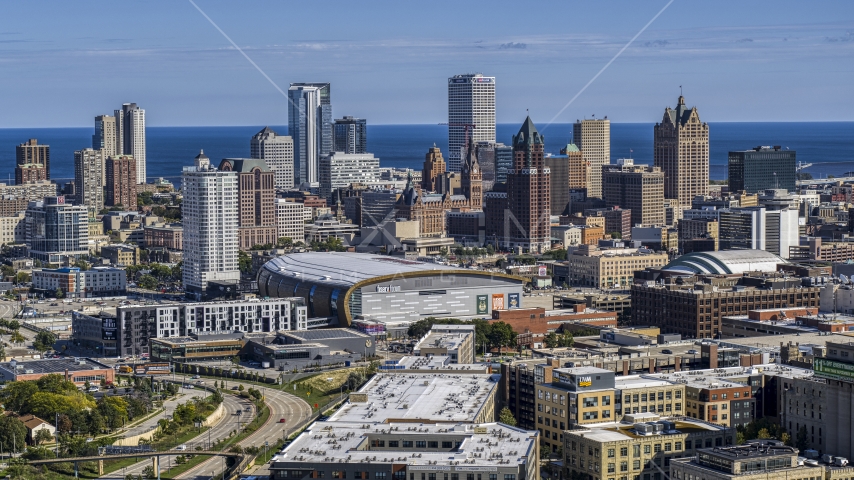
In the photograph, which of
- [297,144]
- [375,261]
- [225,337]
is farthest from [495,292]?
[297,144]

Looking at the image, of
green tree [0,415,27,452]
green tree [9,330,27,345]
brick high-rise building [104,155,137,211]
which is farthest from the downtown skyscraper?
green tree [0,415,27,452]

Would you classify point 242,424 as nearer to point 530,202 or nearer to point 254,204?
point 530,202

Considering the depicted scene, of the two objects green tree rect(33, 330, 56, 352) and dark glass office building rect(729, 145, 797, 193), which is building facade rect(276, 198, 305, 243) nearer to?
dark glass office building rect(729, 145, 797, 193)

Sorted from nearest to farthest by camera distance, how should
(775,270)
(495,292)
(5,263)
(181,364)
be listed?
(181,364), (495,292), (775,270), (5,263)

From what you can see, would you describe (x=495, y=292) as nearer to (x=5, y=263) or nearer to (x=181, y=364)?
(x=181, y=364)

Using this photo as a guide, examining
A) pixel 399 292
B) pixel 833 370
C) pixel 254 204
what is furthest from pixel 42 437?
pixel 254 204

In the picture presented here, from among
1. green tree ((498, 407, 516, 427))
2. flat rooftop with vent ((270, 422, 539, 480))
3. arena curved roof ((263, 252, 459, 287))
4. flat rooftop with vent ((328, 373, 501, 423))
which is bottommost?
green tree ((498, 407, 516, 427))
